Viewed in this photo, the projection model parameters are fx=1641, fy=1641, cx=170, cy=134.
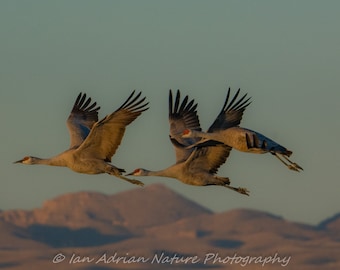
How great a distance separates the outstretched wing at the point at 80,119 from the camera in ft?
146

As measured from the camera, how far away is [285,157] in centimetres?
4269

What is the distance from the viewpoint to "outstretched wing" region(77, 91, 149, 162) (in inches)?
1658

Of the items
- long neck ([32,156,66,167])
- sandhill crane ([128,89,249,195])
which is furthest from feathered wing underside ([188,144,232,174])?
long neck ([32,156,66,167])

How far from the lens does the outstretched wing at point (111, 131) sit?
42125 millimetres

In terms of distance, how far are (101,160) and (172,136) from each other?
131 inches

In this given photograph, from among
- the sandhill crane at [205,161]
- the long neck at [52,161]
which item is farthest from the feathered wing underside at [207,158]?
the long neck at [52,161]

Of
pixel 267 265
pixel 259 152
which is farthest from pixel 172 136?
pixel 267 265

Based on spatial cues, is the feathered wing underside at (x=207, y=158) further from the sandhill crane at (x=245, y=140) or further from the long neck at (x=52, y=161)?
the long neck at (x=52, y=161)

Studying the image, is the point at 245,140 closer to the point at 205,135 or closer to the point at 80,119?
the point at 205,135

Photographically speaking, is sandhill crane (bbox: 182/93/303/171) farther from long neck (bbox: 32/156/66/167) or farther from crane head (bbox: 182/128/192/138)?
long neck (bbox: 32/156/66/167)

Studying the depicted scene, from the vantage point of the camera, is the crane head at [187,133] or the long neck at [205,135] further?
the crane head at [187,133]

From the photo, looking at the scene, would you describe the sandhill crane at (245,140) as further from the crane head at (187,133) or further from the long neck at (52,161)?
the long neck at (52,161)

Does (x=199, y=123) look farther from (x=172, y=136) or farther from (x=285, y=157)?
(x=285, y=157)

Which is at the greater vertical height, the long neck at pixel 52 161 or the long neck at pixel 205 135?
the long neck at pixel 205 135
